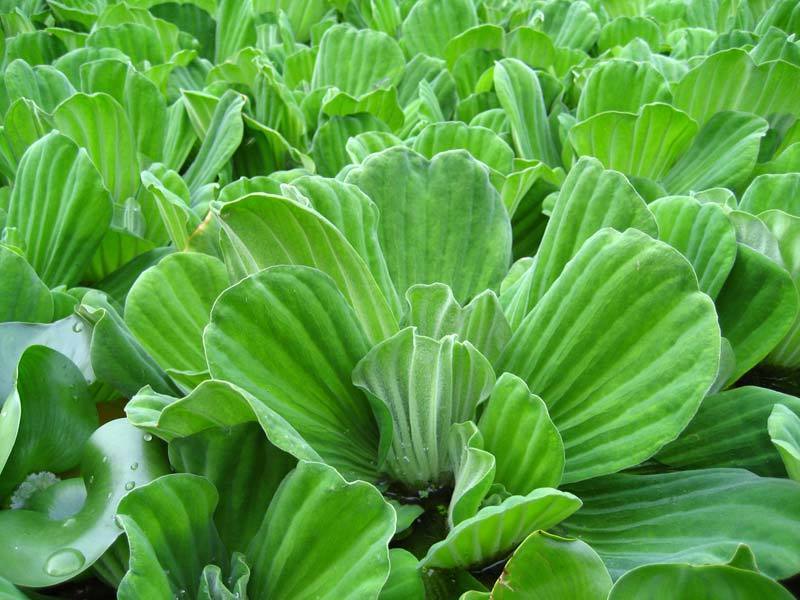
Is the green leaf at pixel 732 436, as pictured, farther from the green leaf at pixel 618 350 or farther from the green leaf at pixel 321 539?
the green leaf at pixel 321 539

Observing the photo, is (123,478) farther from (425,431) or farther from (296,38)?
(296,38)

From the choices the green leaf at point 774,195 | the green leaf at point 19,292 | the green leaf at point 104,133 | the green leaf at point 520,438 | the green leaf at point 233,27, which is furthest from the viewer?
the green leaf at point 233,27

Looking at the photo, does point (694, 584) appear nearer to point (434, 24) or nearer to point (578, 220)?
point (578, 220)

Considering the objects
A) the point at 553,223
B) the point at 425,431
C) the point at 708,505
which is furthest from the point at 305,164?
the point at 708,505

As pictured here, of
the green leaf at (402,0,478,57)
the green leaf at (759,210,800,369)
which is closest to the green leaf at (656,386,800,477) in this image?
the green leaf at (759,210,800,369)

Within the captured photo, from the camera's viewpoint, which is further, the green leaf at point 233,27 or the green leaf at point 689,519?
the green leaf at point 233,27

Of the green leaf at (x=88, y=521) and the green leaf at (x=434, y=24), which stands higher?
the green leaf at (x=434, y=24)

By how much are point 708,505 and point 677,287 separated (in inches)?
5.9

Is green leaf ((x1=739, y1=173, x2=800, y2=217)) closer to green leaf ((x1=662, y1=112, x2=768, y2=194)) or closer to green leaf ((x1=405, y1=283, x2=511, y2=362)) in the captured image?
green leaf ((x1=662, y1=112, x2=768, y2=194))

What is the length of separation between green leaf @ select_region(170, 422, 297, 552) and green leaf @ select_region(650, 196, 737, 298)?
14.5 inches

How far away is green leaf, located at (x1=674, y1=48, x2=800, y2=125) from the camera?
113 centimetres

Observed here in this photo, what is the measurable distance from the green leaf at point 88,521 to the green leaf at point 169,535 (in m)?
0.04

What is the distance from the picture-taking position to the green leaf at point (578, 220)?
0.71 meters

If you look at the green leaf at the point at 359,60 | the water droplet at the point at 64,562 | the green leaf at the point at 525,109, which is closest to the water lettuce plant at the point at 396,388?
the water droplet at the point at 64,562
